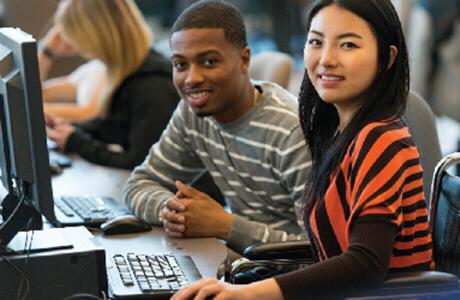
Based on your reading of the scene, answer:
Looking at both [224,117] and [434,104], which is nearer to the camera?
[224,117]

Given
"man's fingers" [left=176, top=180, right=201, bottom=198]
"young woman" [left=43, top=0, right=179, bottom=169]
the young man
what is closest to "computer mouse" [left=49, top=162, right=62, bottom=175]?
"young woman" [left=43, top=0, right=179, bottom=169]

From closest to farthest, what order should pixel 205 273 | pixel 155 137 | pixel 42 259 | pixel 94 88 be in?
1. pixel 42 259
2. pixel 205 273
3. pixel 155 137
4. pixel 94 88

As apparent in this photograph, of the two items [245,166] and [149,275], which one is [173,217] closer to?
[245,166]

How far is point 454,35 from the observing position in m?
4.75

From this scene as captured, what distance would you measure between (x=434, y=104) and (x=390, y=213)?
3.60 meters

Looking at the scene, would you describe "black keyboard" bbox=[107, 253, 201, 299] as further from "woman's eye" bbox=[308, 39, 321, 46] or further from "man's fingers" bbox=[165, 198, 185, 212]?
"woman's eye" bbox=[308, 39, 321, 46]

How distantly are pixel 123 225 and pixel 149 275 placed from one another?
1.31 feet

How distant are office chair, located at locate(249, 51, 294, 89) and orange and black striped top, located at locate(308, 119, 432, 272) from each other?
1.27 metres

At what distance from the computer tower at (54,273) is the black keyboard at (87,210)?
532 mm

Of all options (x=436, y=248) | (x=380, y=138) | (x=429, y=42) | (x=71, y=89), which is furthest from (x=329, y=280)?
(x=429, y=42)

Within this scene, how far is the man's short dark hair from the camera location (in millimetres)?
2080

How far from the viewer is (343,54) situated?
152 centimetres

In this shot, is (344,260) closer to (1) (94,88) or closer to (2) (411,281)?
(2) (411,281)

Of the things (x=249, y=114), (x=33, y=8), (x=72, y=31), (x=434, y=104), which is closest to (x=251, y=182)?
(x=249, y=114)
